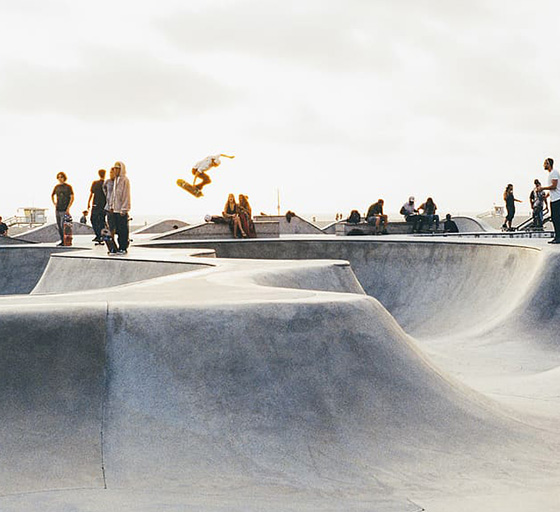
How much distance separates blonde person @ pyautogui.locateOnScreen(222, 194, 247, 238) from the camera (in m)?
23.0

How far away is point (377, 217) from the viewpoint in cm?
2742

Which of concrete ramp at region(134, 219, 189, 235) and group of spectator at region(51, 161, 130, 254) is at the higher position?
group of spectator at region(51, 161, 130, 254)

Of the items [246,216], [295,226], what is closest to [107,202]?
[246,216]

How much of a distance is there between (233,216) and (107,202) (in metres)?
9.74

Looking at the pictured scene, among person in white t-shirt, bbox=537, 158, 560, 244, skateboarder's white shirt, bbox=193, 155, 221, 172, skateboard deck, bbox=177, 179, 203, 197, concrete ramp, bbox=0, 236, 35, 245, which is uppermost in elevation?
skateboarder's white shirt, bbox=193, 155, 221, 172

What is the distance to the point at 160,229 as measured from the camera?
121 feet

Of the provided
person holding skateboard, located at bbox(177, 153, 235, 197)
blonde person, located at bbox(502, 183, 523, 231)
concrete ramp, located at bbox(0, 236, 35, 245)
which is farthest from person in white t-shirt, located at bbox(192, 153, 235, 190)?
blonde person, located at bbox(502, 183, 523, 231)

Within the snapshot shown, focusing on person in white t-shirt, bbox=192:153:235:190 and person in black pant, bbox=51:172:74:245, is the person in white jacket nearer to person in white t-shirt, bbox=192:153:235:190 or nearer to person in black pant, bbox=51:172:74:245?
person in black pant, bbox=51:172:74:245

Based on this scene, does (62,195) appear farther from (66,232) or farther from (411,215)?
(411,215)

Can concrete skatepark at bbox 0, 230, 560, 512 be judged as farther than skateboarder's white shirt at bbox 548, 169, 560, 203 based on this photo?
No

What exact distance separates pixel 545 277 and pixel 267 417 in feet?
26.3

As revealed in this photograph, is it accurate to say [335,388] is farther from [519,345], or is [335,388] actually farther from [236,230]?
[236,230]

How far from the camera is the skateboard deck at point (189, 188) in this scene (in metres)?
23.3

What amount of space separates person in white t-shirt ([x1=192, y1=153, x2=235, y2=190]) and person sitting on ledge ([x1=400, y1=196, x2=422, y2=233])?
926cm
